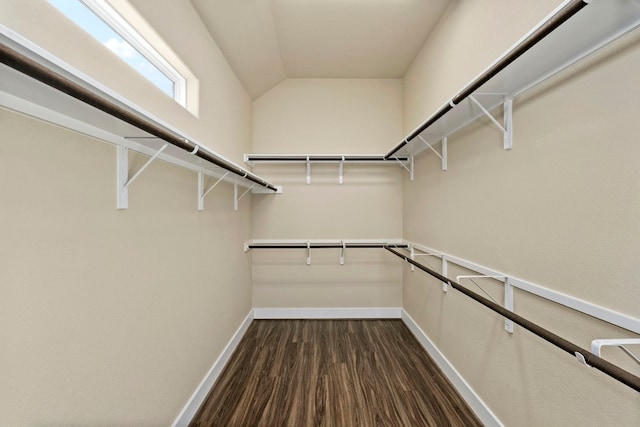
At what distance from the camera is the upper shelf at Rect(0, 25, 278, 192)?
1.67ft

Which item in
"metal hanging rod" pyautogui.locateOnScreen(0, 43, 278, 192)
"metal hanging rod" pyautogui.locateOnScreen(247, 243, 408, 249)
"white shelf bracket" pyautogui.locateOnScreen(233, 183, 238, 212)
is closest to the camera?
"metal hanging rod" pyautogui.locateOnScreen(0, 43, 278, 192)

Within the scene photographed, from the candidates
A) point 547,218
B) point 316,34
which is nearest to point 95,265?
point 547,218

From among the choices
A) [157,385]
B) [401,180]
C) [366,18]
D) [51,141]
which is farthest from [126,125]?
[401,180]

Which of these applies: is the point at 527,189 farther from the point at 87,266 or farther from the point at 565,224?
the point at 87,266

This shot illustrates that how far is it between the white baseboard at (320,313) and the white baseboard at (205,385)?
1.61ft

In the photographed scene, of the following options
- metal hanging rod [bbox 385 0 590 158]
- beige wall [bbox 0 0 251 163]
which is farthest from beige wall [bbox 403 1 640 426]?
beige wall [bbox 0 0 251 163]

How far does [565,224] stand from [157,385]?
1.92 meters

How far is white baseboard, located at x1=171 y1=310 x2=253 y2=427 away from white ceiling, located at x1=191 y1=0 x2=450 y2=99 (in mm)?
2379

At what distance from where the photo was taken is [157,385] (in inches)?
50.5

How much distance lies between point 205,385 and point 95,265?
1304mm

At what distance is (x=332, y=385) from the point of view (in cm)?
193

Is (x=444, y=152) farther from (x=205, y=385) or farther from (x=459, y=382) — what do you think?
(x=205, y=385)

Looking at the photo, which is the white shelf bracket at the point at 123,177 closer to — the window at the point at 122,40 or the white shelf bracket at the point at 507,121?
the window at the point at 122,40

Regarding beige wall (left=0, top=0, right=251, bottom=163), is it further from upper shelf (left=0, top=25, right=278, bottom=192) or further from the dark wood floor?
the dark wood floor
